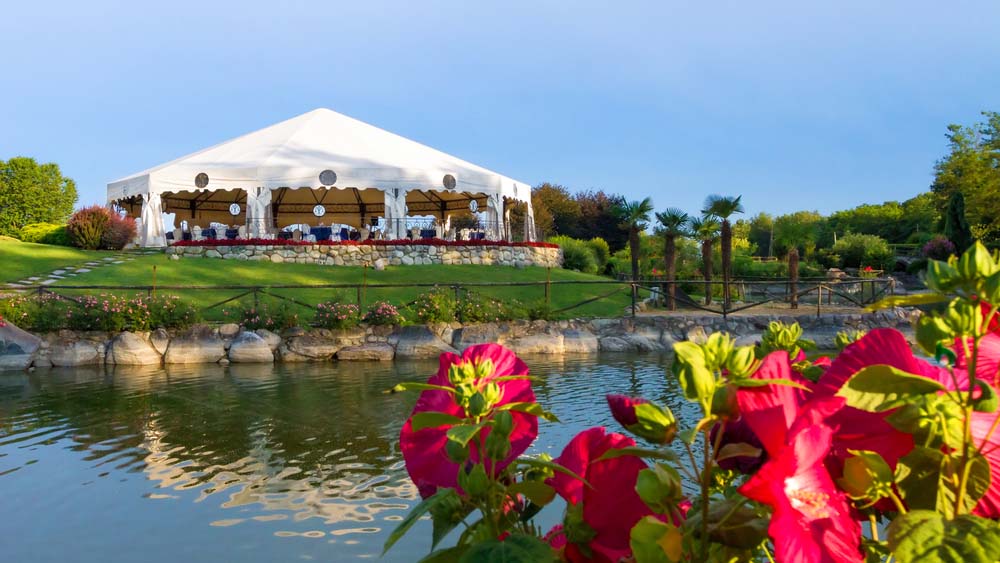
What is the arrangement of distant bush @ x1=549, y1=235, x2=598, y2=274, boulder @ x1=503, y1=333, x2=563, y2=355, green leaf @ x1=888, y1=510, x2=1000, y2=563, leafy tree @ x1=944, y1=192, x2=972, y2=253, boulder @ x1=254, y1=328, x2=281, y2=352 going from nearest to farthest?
green leaf @ x1=888, y1=510, x2=1000, y2=563 → boulder @ x1=254, y1=328, x2=281, y2=352 → boulder @ x1=503, y1=333, x2=563, y2=355 → distant bush @ x1=549, y1=235, x2=598, y2=274 → leafy tree @ x1=944, y1=192, x2=972, y2=253

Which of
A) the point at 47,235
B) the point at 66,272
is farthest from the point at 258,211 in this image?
the point at 47,235

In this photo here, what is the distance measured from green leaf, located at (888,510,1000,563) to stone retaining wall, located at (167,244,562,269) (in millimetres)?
22547

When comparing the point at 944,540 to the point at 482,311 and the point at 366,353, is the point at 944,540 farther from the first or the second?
the point at 482,311

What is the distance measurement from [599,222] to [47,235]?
29335 mm

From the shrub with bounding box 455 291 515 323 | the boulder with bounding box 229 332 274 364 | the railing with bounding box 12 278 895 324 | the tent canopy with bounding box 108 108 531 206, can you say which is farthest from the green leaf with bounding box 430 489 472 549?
the tent canopy with bounding box 108 108 531 206

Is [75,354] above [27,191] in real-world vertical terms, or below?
below

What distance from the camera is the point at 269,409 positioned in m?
8.61

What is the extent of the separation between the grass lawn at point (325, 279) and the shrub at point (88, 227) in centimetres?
293

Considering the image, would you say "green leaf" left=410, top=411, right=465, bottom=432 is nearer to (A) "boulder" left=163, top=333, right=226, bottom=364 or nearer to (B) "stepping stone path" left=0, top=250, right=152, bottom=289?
(A) "boulder" left=163, top=333, right=226, bottom=364

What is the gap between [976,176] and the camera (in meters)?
39.4

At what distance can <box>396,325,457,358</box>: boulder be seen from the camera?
44.5 ft

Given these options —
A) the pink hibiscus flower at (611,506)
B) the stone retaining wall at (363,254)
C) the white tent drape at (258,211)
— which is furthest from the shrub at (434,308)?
the pink hibiscus flower at (611,506)

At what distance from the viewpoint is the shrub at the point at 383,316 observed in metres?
14.3

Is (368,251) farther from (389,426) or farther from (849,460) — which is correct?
(849,460)
